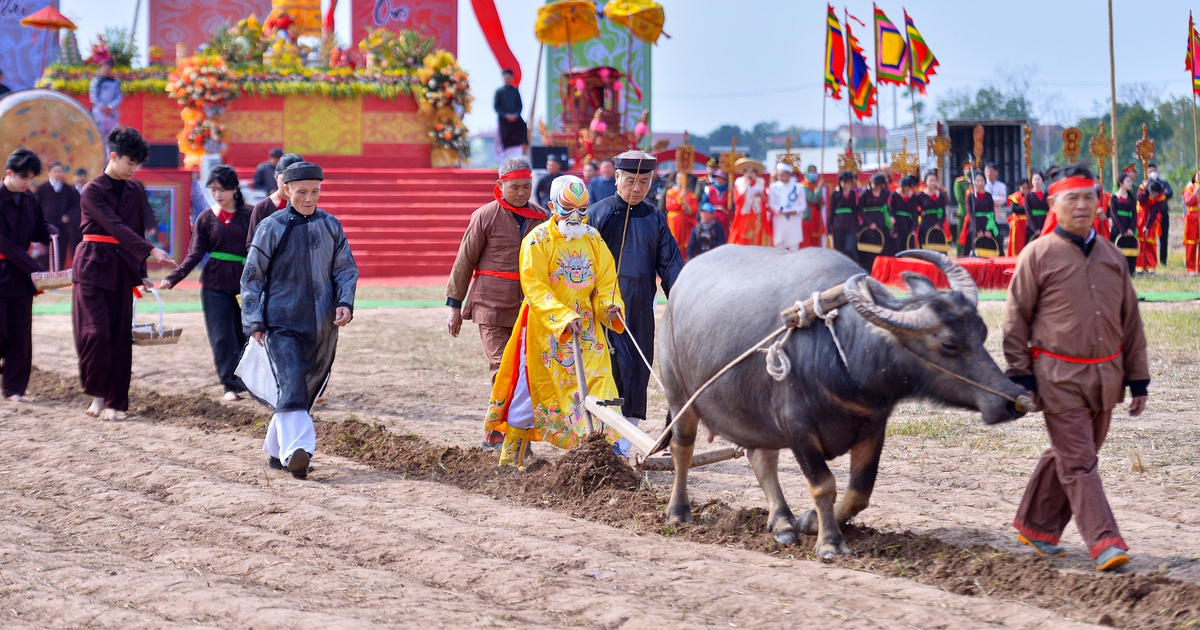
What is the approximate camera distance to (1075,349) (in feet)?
14.7

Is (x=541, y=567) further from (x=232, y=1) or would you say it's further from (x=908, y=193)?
(x=232, y=1)

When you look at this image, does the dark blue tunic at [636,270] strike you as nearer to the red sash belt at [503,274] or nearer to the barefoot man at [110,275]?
the red sash belt at [503,274]

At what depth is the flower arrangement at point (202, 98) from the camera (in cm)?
2238

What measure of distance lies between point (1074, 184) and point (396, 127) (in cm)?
2012

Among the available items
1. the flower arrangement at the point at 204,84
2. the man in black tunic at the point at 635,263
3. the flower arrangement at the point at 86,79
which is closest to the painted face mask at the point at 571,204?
the man in black tunic at the point at 635,263

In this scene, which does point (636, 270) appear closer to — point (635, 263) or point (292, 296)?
point (635, 263)

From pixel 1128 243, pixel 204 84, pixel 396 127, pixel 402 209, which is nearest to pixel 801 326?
pixel 1128 243

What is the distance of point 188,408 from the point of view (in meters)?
8.66

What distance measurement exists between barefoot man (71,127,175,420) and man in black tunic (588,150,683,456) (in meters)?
3.37

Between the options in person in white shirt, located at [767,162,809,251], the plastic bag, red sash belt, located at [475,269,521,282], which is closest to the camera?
the plastic bag

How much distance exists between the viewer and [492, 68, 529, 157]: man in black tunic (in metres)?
22.7

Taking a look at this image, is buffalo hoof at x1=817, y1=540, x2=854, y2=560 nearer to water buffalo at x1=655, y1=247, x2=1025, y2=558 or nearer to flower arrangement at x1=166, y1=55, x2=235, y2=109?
water buffalo at x1=655, y1=247, x2=1025, y2=558

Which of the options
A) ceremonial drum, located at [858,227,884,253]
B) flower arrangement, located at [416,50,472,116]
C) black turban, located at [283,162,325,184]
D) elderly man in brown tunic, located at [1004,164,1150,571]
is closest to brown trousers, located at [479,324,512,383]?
black turban, located at [283,162,325,184]

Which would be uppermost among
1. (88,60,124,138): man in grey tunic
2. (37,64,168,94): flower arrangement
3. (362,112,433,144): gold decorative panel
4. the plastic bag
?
(37,64,168,94): flower arrangement
